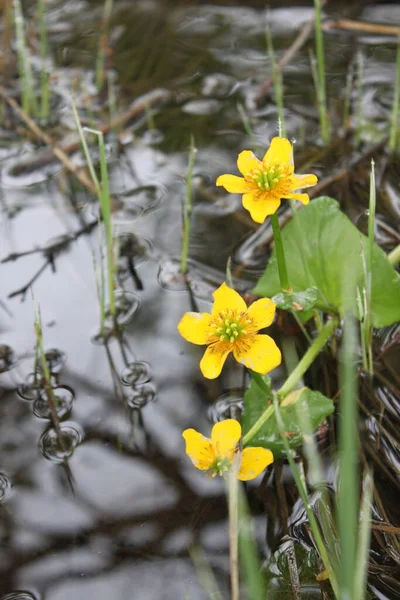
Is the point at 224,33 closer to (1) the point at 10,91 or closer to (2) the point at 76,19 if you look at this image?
(2) the point at 76,19

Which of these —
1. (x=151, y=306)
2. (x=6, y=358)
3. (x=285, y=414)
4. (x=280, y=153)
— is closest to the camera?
(x=280, y=153)

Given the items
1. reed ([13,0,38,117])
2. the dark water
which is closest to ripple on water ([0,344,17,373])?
the dark water

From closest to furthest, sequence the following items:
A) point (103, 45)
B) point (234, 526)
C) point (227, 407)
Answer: point (234, 526) → point (227, 407) → point (103, 45)

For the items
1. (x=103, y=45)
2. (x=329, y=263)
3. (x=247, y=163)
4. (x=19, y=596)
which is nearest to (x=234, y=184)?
(x=247, y=163)

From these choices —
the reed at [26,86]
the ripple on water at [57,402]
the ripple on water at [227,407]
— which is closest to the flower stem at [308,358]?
the ripple on water at [227,407]

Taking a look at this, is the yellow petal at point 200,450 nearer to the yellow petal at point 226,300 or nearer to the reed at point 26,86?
the yellow petal at point 226,300

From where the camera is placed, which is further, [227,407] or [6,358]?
[6,358]

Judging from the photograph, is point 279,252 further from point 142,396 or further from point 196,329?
point 142,396
